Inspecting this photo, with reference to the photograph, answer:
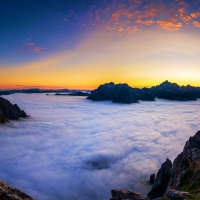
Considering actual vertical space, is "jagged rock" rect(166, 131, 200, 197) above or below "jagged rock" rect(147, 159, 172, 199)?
above

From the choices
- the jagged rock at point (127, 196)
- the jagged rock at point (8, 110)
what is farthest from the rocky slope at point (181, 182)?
the jagged rock at point (8, 110)

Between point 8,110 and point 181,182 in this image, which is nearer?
point 181,182

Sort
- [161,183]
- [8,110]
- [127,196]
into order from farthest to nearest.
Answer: [8,110] < [161,183] < [127,196]

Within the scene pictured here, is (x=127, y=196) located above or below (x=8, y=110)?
above

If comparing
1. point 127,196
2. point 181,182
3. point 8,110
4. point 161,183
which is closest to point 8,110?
point 8,110

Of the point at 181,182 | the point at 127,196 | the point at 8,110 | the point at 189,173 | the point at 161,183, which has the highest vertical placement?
the point at 189,173

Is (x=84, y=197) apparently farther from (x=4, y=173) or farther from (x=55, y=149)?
(x=55, y=149)

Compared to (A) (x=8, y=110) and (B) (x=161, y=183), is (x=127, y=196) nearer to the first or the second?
(B) (x=161, y=183)

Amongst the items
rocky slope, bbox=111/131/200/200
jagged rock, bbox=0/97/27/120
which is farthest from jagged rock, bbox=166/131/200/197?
jagged rock, bbox=0/97/27/120

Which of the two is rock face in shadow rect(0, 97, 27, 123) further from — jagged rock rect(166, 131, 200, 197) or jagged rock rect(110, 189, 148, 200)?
jagged rock rect(166, 131, 200, 197)

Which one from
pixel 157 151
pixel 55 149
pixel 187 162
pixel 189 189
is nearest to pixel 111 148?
pixel 157 151

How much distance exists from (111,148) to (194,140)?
119 ft

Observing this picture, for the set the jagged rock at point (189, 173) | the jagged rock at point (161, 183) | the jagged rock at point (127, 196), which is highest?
the jagged rock at point (189, 173)

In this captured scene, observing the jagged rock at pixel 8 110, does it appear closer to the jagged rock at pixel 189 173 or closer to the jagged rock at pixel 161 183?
the jagged rock at pixel 161 183
